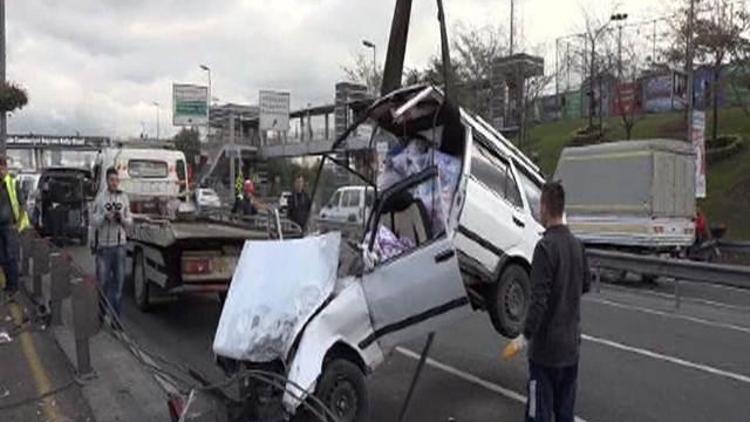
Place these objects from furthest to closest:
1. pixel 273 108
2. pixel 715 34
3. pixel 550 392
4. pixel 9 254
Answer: pixel 273 108 < pixel 715 34 < pixel 9 254 < pixel 550 392

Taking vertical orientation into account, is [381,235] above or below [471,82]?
below

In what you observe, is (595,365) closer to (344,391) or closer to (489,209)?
(489,209)

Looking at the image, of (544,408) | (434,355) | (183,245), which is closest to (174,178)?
(183,245)

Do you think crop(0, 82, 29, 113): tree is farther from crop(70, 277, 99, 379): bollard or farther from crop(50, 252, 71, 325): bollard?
crop(70, 277, 99, 379): bollard

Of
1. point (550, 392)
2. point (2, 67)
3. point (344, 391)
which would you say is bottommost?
point (344, 391)

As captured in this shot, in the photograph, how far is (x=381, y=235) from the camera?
690 cm

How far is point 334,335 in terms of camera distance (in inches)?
241

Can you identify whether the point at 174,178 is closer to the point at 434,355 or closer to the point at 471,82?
the point at 434,355

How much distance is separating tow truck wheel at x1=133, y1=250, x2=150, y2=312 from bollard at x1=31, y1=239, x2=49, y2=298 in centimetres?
119

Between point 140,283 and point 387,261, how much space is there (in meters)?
6.94

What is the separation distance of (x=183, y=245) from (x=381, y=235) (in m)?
4.47

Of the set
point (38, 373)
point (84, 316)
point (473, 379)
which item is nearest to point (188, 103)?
point (38, 373)

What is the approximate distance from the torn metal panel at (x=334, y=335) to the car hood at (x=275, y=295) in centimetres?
9

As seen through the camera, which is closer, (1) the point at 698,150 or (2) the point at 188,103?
(1) the point at 698,150
